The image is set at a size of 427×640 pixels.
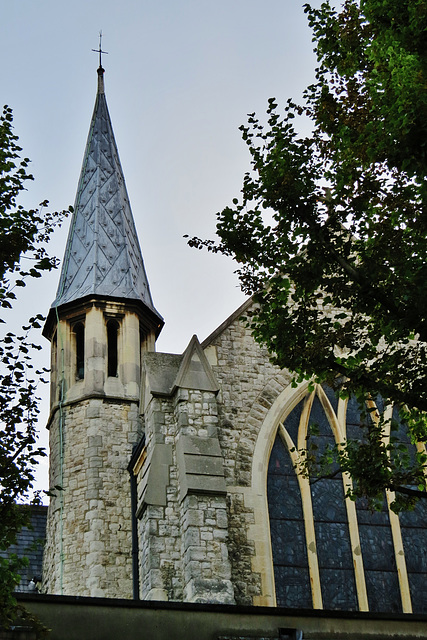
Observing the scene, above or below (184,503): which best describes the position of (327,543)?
below

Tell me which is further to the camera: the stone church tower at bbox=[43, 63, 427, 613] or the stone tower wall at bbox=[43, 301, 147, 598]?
the stone tower wall at bbox=[43, 301, 147, 598]

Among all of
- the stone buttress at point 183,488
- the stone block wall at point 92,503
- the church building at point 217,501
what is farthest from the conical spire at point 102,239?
the stone buttress at point 183,488

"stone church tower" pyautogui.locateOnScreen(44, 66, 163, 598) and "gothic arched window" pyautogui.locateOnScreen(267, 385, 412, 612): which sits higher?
"stone church tower" pyautogui.locateOnScreen(44, 66, 163, 598)

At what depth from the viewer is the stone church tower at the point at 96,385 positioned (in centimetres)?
1864

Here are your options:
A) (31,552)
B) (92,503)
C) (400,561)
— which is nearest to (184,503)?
(400,561)

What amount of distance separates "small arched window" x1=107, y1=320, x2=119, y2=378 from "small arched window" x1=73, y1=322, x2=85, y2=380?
539mm

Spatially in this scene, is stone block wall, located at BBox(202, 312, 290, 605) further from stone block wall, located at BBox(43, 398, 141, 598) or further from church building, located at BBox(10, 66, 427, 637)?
stone block wall, located at BBox(43, 398, 141, 598)

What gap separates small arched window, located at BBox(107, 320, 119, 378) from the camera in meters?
21.3

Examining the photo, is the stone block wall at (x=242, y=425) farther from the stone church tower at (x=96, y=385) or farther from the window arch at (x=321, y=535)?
the stone church tower at (x=96, y=385)

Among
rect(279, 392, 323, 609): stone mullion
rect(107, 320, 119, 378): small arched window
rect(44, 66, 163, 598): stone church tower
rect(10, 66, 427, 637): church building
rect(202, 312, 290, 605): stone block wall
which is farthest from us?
rect(107, 320, 119, 378): small arched window

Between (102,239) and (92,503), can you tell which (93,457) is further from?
(102,239)

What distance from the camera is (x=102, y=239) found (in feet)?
75.8

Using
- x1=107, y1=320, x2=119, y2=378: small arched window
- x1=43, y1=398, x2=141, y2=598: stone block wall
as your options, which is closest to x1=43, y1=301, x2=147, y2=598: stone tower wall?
x1=43, y1=398, x2=141, y2=598: stone block wall

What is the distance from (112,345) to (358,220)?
11.0 metres
